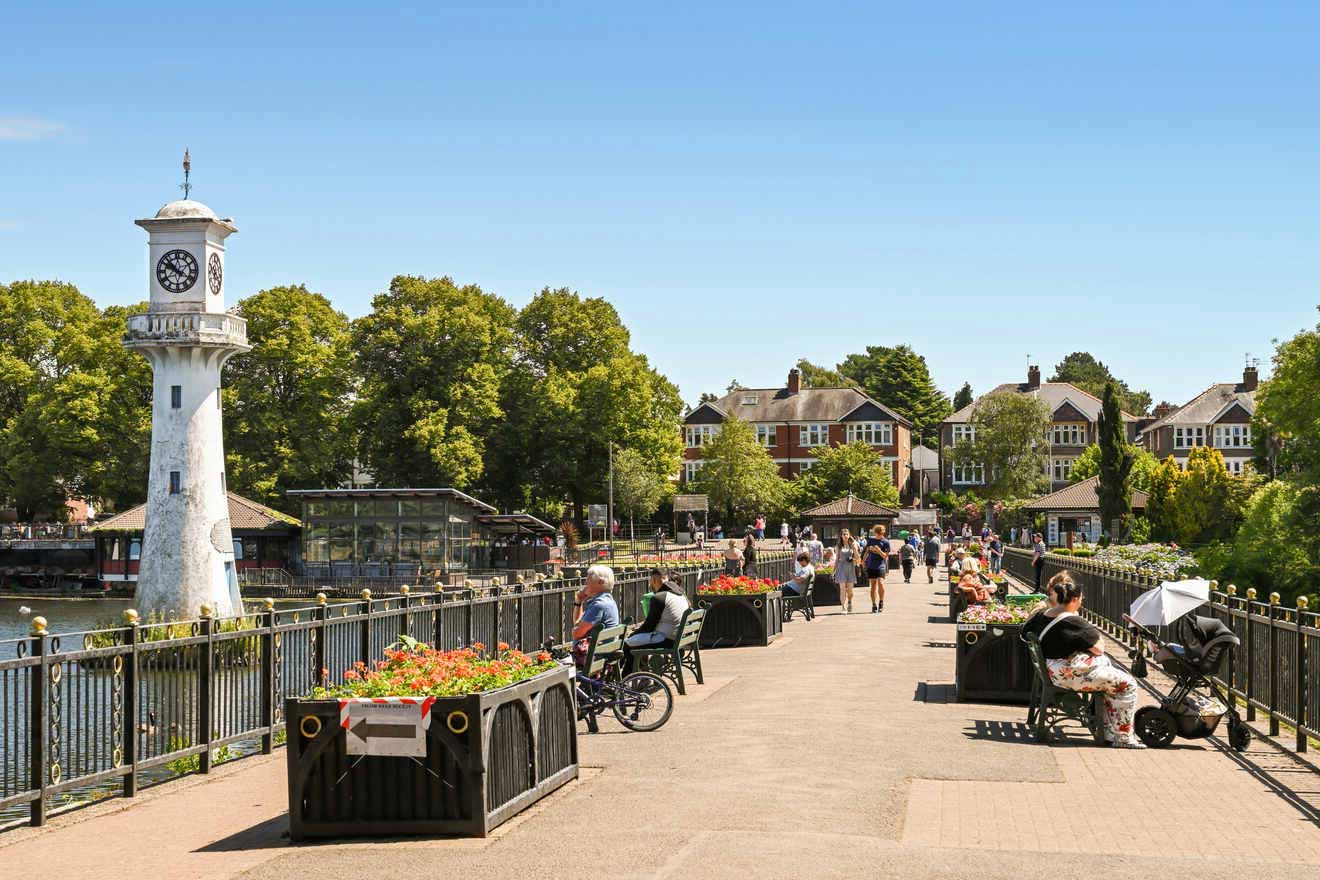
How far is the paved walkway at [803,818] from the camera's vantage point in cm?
850

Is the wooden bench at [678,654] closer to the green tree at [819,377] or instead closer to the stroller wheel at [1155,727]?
the stroller wheel at [1155,727]

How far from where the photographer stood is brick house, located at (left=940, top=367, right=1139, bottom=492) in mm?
122562

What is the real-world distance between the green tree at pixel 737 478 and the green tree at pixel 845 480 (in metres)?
3.77

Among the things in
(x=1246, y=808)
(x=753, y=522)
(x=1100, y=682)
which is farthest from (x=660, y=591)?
(x=753, y=522)

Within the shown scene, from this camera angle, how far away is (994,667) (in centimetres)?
1622

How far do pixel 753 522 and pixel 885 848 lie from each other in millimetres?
93320

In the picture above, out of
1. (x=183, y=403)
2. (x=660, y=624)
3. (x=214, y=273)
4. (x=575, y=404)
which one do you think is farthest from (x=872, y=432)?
(x=660, y=624)

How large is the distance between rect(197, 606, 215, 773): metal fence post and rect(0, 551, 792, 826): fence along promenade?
11 mm

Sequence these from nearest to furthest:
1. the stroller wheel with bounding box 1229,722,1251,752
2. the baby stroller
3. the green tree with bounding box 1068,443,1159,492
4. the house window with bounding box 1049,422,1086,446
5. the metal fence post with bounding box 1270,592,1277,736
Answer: the stroller wheel with bounding box 1229,722,1251,752 → the baby stroller → the metal fence post with bounding box 1270,592,1277,736 → the green tree with bounding box 1068,443,1159,492 → the house window with bounding box 1049,422,1086,446

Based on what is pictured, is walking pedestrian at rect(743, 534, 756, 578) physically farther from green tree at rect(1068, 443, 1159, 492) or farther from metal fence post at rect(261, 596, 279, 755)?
green tree at rect(1068, 443, 1159, 492)

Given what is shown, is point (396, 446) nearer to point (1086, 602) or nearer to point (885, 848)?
point (1086, 602)

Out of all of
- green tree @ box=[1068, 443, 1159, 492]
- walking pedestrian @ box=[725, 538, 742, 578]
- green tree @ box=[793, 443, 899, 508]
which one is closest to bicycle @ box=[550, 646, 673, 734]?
walking pedestrian @ box=[725, 538, 742, 578]

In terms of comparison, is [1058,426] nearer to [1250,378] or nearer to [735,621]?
[1250,378]

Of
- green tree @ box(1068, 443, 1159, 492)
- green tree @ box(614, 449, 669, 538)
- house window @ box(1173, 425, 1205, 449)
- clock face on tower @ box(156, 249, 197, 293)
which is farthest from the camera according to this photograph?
house window @ box(1173, 425, 1205, 449)
